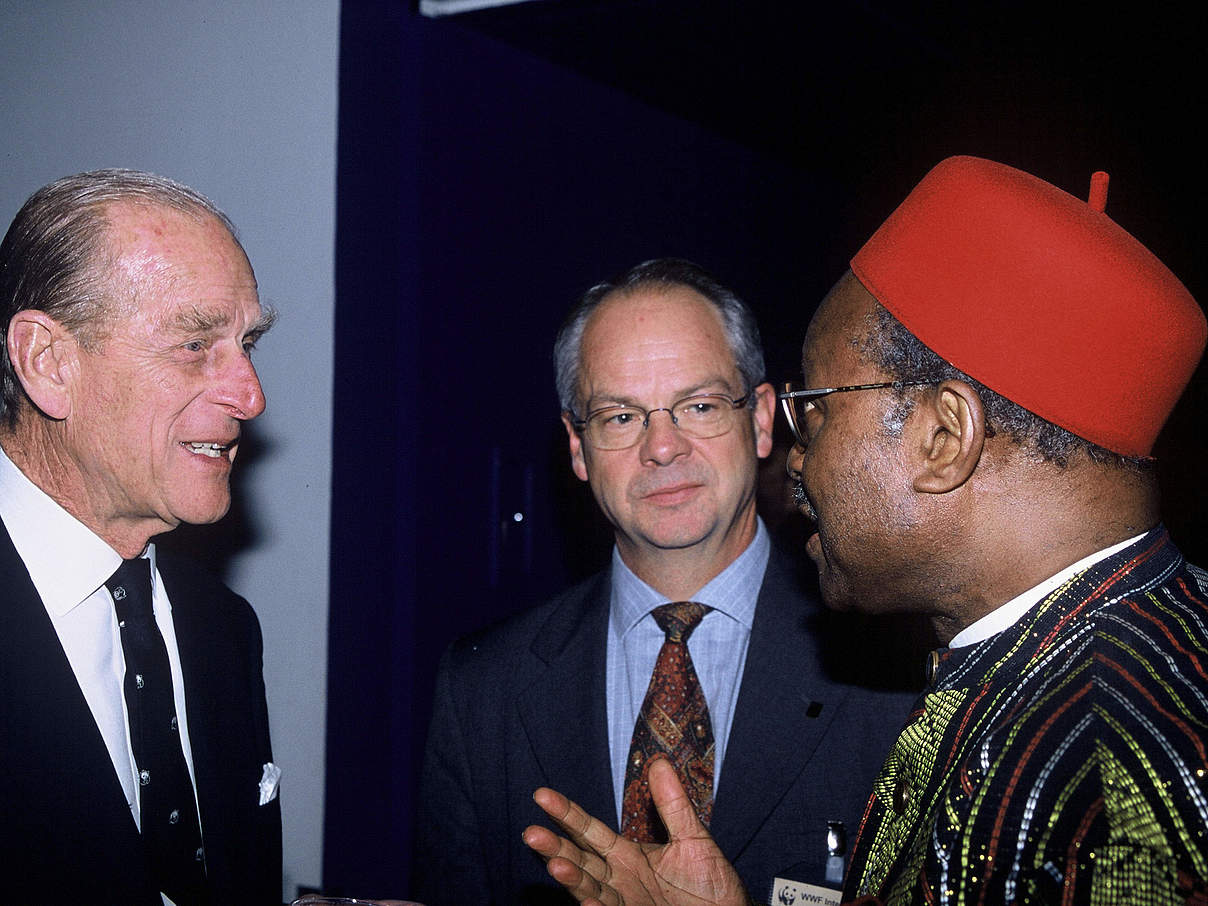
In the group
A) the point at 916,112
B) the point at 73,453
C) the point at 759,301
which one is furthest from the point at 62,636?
the point at 916,112

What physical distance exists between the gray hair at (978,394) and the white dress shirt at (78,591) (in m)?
1.43

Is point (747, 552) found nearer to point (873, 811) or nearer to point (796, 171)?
point (873, 811)

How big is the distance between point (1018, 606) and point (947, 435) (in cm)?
27

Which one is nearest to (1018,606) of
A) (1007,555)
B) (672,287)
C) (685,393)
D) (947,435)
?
(1007,555)

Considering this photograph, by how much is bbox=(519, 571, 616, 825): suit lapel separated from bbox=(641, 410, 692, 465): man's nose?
43 centimetres

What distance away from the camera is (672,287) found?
2564 millimetres

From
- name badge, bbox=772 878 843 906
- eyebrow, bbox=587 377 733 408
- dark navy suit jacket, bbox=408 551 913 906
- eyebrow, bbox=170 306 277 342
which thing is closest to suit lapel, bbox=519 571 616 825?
dark navy suit jacket, bbox=408 551 913 906

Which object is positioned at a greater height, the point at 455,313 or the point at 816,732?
the point at 455,313

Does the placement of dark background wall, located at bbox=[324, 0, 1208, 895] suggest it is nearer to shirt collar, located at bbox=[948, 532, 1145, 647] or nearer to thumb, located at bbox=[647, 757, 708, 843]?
thumb, located at bbox=[647, 757, 708, 843]

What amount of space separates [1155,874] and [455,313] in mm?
2454

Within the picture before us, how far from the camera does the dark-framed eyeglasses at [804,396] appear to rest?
1600 millimetres

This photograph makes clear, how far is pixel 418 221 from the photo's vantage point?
9.72ft

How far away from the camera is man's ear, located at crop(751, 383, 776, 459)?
255 centimetres

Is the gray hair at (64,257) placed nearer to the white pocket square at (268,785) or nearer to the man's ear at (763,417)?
the white pocket square at (268,785)
